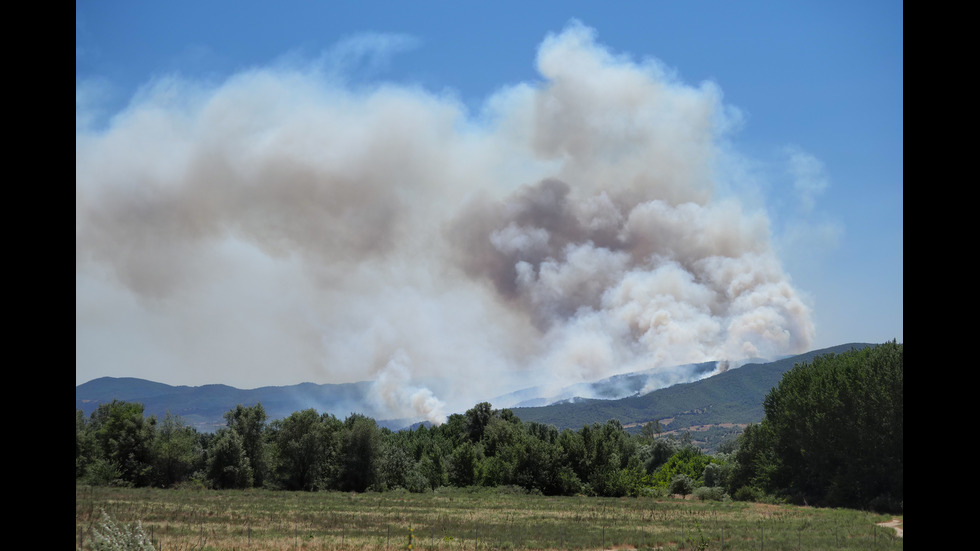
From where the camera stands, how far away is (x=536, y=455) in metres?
62.2

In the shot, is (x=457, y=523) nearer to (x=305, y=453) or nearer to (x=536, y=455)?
(x=536, y=455)

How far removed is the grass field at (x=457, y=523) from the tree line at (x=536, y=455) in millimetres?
7464

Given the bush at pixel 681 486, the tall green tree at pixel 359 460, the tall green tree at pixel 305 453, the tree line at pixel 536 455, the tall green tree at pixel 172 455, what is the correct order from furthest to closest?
the bush at pixel 681 486, the tall green tree at pixel 305 453, the tall green tree at pixel 359 460, the tall green tree at pixel 172 455, the tree line at pixel 536 455

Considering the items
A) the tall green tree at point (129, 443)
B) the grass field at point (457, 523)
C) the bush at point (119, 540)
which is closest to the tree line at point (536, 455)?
the tall green tree at point (129, 443)

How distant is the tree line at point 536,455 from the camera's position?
165 ft

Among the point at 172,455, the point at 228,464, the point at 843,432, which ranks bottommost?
the point at 228,464

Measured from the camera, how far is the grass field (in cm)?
2520

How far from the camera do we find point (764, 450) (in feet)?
201

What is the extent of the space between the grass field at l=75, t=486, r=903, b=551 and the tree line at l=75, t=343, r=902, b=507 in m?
7.46

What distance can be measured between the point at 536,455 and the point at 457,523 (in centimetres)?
3053

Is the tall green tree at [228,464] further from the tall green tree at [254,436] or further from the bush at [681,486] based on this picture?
the bush at [681,486]

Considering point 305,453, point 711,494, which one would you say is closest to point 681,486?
point 711,494
